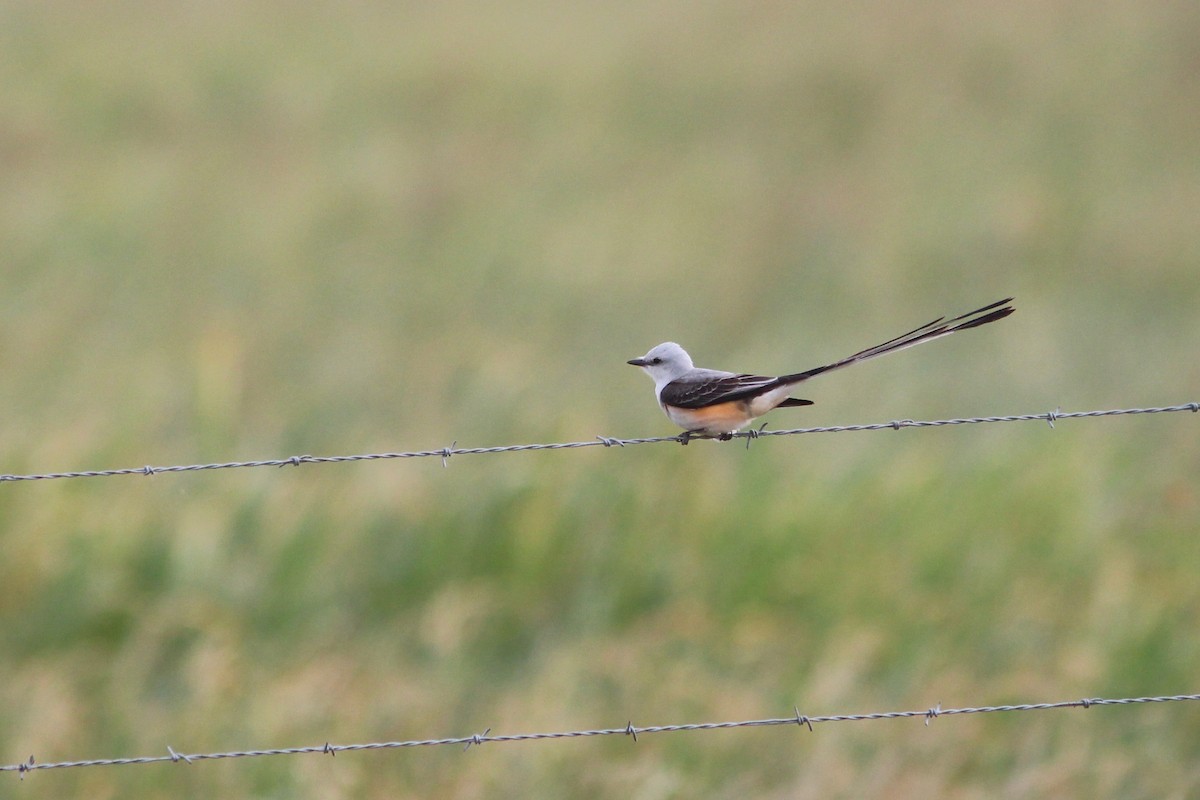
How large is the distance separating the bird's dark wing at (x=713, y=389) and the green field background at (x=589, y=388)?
1613 millimetres

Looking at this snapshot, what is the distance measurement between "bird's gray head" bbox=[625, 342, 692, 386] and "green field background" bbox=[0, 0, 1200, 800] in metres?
1.58

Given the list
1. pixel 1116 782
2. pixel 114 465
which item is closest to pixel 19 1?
pixel 114 465

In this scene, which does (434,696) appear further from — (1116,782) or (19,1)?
(19,1)

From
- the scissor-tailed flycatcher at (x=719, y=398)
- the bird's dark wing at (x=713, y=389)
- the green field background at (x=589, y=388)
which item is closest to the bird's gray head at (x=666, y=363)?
the scissor-tailed flycatcher at (x=719, y=398)

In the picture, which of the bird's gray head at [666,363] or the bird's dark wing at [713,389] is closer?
the bird's dark wing at [713,389]

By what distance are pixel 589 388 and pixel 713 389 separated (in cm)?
522

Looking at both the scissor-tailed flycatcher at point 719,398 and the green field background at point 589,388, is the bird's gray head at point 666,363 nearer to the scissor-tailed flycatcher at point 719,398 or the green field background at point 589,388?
the scissor-tailed flycatcher at point 719,398

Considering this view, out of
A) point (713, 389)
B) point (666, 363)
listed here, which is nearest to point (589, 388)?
point (666, 363)

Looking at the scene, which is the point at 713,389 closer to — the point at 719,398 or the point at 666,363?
the point at 719,398

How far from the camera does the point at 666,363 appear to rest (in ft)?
20.0

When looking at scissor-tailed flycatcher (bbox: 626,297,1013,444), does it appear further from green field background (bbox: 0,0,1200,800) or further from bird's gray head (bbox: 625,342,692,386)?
green field background (bbox: 0,0,1200,800)

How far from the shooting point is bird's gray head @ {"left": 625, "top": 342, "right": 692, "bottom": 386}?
6.02 meters

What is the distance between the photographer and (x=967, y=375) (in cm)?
1155

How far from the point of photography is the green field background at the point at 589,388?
22.6 ft
